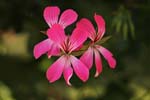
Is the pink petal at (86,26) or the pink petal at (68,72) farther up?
the pink petal at (86,26)

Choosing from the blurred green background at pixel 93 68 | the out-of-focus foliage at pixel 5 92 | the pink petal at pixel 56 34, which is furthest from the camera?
the blurred green background at pixel 93 68

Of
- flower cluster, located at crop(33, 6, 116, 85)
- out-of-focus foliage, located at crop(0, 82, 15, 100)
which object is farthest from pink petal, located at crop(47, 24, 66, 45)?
out-of-focus foliage, located at crop(0, 82, 15, 100)

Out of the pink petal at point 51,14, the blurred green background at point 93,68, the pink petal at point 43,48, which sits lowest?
the blurred green background at point 93,68

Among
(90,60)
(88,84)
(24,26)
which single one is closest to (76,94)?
(88,84)

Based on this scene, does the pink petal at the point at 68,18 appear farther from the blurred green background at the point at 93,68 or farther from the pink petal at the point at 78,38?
the blurred green background at the point at 93,68

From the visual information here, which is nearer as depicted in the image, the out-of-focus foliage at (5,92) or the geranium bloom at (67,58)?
the geranium bloom at (67,58)

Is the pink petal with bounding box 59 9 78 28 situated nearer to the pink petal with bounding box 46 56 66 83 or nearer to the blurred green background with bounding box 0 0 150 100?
the pink petal with bounding box 46 56 66 83

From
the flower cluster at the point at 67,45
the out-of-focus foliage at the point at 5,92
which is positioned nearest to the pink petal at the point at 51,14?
the flower cluster at the point at 67,45

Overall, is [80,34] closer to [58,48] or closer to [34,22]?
[58,48]

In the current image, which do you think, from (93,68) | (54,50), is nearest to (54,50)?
(54,50)
